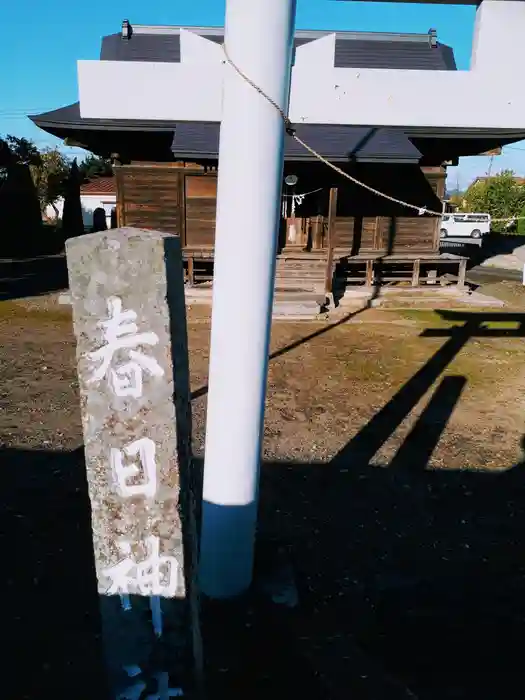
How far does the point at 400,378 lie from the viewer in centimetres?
745

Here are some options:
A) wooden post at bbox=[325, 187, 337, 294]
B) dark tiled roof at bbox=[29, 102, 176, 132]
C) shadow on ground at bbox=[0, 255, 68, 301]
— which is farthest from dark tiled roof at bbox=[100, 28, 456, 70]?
shadow on ground at bbox=[0, 255, 68, 301]

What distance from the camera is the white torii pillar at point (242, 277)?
2.34 metres

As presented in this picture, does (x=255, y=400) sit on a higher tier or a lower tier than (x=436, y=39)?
lower

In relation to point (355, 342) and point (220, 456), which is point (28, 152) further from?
point (220, 456)

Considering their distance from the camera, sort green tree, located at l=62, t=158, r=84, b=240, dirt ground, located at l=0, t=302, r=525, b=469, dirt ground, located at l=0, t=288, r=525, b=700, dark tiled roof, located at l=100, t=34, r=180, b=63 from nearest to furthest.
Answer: dirt ground, located at l=0, t=288, r=525, b=700, dirt ground, located at l=0, t=302, r=525, b=469, dark tiled roof, located at l=100, t=34, r=180, b=63, green tree, located at l=62, t=158, r=84, b=240

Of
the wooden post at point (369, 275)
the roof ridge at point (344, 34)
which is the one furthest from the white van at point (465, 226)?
the wooden post at point (369, 275)

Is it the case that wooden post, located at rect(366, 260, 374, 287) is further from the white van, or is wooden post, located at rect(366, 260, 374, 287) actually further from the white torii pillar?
the white van

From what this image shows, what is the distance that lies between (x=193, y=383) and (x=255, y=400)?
4408 mm

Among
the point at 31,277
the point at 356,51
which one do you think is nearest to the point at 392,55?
the point at 356,51

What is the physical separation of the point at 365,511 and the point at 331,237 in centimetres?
822

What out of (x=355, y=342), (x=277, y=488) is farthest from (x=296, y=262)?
(x=277, y=488)

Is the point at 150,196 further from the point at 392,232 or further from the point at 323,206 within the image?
the point at 392,232

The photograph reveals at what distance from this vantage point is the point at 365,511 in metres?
4.08

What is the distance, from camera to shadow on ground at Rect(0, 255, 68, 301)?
13383mm
